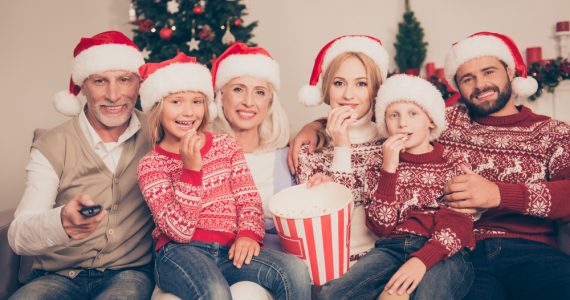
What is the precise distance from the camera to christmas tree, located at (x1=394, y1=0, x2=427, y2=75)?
14.5 ft

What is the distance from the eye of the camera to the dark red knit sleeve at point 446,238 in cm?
159

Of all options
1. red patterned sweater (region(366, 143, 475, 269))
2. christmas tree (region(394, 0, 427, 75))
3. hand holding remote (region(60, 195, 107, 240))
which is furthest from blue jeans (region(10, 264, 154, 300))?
christmas tree (region(394, 0, 427, 75))

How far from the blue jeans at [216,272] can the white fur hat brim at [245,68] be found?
88 cm

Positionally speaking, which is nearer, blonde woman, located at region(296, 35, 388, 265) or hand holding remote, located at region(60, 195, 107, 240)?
hand holding remote, located at region(60, 195, 107, 240)

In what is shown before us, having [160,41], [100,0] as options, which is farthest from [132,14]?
[100,0]

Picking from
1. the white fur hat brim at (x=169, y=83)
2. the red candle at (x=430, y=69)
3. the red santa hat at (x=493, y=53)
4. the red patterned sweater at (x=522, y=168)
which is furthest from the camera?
the red candle at (x=430, y=69)

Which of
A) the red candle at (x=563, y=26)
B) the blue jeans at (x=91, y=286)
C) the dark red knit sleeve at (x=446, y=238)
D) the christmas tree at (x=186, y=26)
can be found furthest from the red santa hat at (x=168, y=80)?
the red candle at (x=563, y=26)

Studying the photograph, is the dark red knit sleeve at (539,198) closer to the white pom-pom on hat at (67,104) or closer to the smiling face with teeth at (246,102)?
the smiling face with teeth at (246,102)

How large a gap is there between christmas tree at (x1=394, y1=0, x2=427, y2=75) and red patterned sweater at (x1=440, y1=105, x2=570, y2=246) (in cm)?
247

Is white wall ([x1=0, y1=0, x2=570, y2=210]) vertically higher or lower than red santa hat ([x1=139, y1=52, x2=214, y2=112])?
higher

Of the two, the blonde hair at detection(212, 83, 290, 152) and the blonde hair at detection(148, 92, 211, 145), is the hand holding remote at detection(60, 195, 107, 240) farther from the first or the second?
the blonde hair at detection(212, 83, 290, 152)

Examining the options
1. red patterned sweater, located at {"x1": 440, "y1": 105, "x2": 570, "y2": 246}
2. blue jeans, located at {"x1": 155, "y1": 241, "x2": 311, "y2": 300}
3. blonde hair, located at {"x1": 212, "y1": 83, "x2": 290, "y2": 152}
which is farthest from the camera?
blonde hair, located at {"x1": 212, "y1": 83, "x2": 290, "y2": 152}

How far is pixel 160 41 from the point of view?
12.0ft

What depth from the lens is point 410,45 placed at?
4.45m
